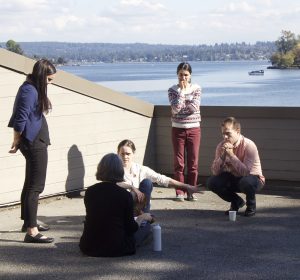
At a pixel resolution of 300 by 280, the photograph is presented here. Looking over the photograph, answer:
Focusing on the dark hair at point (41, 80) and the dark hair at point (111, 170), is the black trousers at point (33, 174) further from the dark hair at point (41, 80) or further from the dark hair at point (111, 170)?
the dark hair at point (111, 170)

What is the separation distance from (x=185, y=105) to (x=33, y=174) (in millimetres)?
2667

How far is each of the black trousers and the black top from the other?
727 mm

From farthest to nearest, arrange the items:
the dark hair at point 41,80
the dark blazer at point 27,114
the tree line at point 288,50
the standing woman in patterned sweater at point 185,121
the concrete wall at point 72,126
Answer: the tree line at point 288,50 → the standing woman in patterned sweater at point 185,121 → the concrete wall at point 72,126 → the dark hair at point 41,80 → the dark blazer at point 27,114

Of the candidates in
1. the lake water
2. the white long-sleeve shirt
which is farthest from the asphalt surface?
the lake water

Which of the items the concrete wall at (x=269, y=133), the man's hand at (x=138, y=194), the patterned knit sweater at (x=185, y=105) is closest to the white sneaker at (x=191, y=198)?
the patterned knit sweater at (x=185, y=105)

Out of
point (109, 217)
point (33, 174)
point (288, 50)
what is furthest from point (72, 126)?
point (288, 50)

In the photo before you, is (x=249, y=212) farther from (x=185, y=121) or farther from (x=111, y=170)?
(x=111, y=170)

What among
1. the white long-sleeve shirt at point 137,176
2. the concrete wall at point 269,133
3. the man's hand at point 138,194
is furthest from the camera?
the concrete wall at point 269,133

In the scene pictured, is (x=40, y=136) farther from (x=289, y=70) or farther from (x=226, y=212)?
(x=289, y=70)

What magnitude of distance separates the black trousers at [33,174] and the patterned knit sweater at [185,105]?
2.50 meters

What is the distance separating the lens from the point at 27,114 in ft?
21.8

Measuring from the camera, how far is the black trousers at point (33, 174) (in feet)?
22.2

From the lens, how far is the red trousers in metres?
9.04

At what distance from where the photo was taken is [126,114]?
9.84 m
